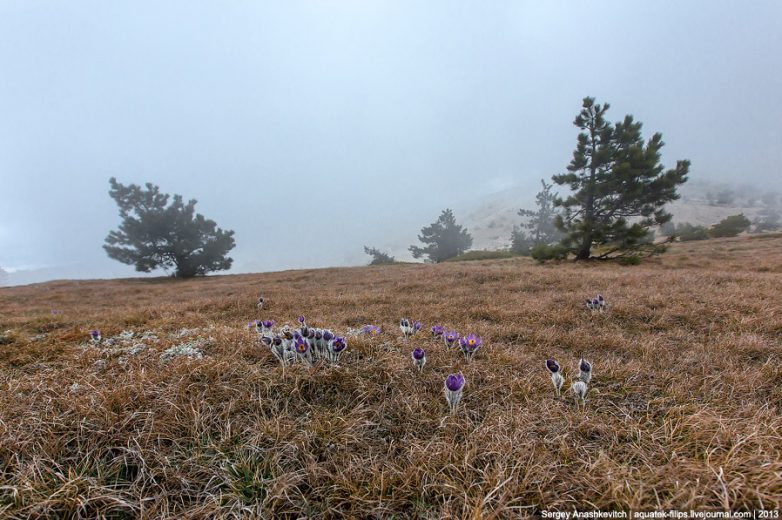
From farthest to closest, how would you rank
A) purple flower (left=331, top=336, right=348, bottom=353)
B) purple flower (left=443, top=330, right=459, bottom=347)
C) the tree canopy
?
1. the tree canopy
2. purple flower (left=443, top=330, right=459, bottom=347)
3. purple flower (left=331, top=336, right=348, bottom=353)

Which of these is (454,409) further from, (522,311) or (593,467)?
(522,311)

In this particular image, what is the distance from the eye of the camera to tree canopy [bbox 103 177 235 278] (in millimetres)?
30953

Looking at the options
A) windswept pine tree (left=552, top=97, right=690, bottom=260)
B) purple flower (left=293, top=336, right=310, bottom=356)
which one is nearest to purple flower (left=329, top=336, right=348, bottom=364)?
purple flower (left=293, top=336, right=310, bottom=356)

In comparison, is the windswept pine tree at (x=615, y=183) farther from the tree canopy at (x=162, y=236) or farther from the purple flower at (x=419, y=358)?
the tree canopy at (x=162, y=236)

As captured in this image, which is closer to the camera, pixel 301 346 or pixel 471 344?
pixel 301 346

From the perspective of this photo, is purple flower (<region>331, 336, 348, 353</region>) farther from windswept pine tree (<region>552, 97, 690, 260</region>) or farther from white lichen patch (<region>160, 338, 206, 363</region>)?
windswept pine tree (<region>552, 97, 690, 260</region>)

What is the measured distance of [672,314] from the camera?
5.02m

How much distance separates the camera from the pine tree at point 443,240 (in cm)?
5041

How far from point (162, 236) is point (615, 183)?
39.9 metres

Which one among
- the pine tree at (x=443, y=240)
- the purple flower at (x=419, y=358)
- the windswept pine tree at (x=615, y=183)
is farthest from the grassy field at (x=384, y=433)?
the pine tree at (x=443, y=240)

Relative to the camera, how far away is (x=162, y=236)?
3198cm

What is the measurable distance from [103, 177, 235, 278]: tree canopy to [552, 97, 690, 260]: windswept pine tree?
3497 cm

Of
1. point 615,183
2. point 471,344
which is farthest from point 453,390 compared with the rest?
point 615,183

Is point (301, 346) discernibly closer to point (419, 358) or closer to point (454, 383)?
point (419, 358)
